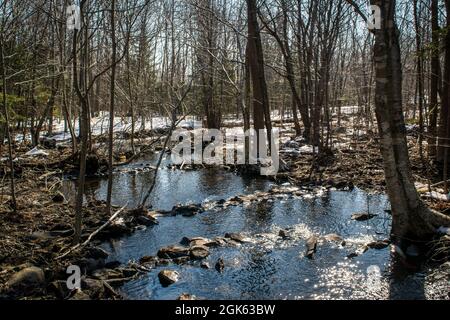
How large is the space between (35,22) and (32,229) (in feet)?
40.7

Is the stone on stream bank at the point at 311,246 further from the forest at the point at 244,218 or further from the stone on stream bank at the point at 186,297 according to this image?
the stone on stream bank at the point at 186,297

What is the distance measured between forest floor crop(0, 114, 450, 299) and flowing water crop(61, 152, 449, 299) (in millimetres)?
403

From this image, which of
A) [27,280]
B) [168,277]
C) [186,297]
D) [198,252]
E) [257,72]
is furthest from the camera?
[257,72]

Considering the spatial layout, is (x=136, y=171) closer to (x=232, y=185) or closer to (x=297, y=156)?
(x=232, y=185)

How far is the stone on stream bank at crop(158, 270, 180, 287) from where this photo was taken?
19.3 feet

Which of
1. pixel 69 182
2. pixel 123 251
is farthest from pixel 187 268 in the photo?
pixel 69 182

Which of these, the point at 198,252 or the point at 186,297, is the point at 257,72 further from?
the point at 186,297

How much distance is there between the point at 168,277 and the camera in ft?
19.5

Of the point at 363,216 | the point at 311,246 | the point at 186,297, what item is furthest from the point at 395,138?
the point at 186,297

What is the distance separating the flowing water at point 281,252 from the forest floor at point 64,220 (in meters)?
0.40

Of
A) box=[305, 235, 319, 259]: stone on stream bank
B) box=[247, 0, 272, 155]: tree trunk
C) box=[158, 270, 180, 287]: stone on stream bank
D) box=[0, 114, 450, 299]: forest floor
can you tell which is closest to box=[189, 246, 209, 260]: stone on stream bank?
box=[158, 270, 180, 287]: stone on stream bank

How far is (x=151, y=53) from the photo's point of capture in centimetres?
3206

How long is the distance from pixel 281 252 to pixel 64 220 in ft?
14.6

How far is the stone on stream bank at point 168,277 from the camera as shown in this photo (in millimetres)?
5887
